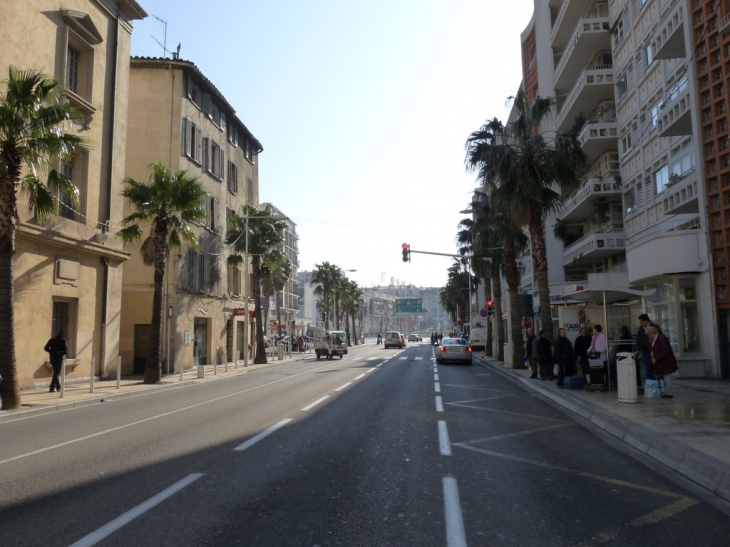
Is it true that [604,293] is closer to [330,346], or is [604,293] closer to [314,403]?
[314,403]

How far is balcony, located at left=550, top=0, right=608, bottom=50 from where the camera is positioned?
108ft

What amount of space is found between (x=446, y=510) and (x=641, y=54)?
2472 centimetres

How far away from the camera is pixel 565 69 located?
34125mm

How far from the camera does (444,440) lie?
9.43 meters

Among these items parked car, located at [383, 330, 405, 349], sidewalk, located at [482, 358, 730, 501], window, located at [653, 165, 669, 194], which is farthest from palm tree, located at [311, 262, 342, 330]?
sidewalk, located at [482, 358, 730, 501]

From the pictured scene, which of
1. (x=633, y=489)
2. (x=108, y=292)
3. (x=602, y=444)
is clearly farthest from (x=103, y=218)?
(x=633, y=489)

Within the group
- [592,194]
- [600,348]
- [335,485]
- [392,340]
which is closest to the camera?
[335,485]

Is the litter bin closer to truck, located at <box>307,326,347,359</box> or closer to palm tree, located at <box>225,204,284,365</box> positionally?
palm tree, located at <box>225,204,284,365</box>

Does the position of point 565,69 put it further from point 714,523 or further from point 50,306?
point 714,523

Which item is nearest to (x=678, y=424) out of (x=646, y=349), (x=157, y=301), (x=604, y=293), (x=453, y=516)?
(x=646, y=349)

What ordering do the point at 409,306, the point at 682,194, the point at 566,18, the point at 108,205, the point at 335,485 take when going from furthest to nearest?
1. the point at 409,306
2. the point at 566,18
3. the point at 108,205
4. the point at 682,194
5. the point at 335,485

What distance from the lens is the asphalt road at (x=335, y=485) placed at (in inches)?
195

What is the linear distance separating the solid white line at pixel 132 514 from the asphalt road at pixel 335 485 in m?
0.02

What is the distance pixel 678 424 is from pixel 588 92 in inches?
942
